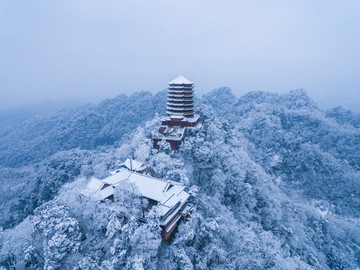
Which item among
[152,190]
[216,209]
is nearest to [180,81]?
[216,209]

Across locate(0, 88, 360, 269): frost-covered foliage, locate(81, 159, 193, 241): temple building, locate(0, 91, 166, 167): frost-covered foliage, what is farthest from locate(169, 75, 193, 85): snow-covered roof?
locate(0, 91, 166, 167): frost-covered foliage

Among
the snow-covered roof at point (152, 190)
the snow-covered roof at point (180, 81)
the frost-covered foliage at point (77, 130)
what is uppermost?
the snow-covered roof at point (180, 81)

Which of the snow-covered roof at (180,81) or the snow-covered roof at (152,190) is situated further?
the snow-covered roof at (180,81)

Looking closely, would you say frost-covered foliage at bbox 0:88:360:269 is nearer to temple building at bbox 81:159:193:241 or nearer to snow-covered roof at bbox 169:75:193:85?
temple building at bbox 81:159:193:241

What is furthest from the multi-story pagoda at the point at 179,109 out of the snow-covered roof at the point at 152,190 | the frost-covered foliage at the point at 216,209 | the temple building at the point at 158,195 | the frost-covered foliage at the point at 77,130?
the frost-covered foliage at the point at 77,130

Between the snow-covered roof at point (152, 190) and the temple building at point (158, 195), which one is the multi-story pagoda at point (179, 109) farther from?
the temple building at point (158, 195)

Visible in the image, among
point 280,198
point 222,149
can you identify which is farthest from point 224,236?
point 280,198

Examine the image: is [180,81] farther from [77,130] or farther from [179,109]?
[77,130]
